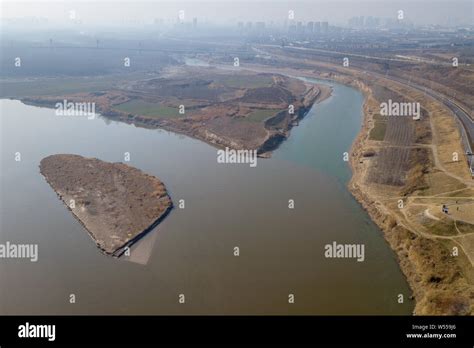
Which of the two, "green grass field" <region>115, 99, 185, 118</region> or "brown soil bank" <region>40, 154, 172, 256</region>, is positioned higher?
"green grass field" <region>115, 99, 185, 118</region>

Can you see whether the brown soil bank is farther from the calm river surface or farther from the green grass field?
the green grass field

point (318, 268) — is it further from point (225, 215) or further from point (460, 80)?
point (460, 80)

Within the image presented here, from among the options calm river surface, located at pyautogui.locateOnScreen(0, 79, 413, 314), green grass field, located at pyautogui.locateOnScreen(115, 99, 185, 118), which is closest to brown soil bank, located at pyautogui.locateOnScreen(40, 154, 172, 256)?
calm river surface, located at pyautogui.locateOnScreen(0, 79, 413, 314)

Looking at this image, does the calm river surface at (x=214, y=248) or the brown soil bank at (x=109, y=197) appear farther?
the brown soil bank at (x=109, y=197)


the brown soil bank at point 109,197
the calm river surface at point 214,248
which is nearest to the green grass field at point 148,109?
the calm river surface at point 214,248

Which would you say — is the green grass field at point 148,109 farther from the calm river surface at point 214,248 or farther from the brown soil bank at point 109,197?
the brown soil bank at point 109,197
